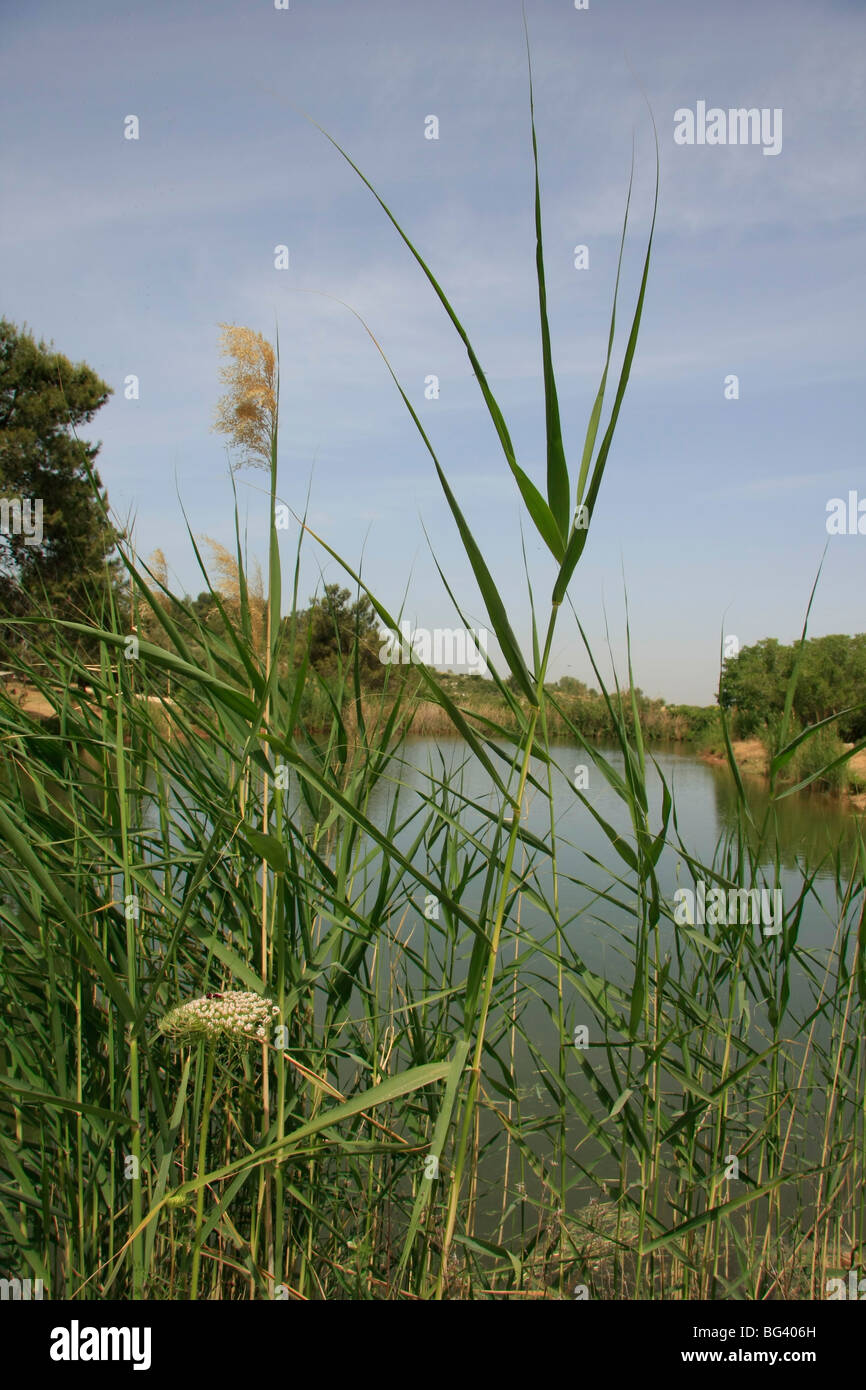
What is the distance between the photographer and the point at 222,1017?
3.07ft

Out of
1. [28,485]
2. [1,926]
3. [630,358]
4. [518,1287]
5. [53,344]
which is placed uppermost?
[53,344]

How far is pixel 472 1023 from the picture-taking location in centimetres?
92

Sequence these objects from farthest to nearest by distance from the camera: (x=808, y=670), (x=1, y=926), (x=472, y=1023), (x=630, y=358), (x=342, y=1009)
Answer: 1. (x=808, y=670)
2. (x=1, y=926)
3. (x=342, y=1009)
4. (x=472, y=1023)
5. (x=630, y=358)

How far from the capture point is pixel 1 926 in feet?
5.04

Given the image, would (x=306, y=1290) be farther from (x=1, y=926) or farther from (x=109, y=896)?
(x=1, y=926)

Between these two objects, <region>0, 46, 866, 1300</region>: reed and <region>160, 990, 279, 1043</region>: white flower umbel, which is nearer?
<region>160, 990, 279, 1043</region>: white flower umbel

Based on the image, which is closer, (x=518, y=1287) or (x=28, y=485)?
(x=518, y=1287)

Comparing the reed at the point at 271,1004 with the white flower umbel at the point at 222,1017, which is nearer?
the white flower umbel at the point at 222,1017

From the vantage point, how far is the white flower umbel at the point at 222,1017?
93 cm

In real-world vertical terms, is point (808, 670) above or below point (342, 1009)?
above

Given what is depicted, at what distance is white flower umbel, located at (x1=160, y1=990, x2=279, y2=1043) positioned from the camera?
3.04 ft
